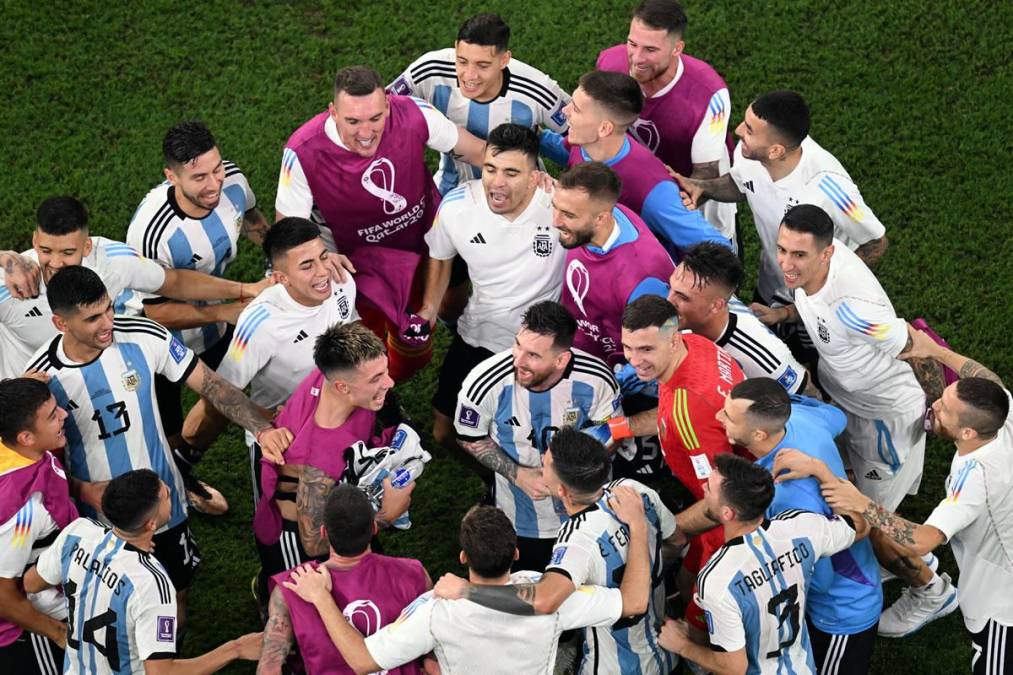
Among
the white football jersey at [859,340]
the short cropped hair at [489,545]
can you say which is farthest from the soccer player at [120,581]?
the white football jersey at [859,340]

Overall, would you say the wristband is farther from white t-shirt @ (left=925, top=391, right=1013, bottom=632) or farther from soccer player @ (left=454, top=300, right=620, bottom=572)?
white t-shirt @ (left=925, top=391, right=1013, bottom=632)

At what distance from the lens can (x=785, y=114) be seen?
221 inches

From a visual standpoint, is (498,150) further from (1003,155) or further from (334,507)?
(1003,155)

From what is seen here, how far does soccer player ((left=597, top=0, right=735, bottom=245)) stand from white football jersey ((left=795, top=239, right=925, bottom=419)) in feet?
3.38

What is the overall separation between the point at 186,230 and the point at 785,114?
2.83m

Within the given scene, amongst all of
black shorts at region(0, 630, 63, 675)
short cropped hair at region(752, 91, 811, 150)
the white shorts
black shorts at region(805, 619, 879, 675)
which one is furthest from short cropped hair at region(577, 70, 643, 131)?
black shorts at region(0, 630, 63, 675)

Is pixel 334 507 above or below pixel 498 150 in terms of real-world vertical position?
below

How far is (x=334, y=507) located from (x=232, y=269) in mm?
3330

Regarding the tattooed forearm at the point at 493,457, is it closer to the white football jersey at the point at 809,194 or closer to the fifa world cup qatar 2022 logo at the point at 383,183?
the fifa world cup qatar 2022 logo at the point at 383,183

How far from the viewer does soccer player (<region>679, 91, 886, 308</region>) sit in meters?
5.65

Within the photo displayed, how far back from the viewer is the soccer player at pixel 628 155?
5.72m

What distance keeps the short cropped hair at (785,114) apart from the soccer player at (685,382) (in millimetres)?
1221

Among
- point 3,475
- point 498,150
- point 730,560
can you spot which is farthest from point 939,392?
point 3,475

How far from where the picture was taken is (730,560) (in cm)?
434
